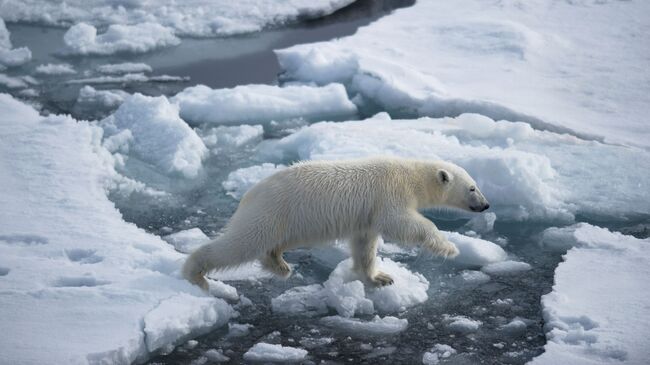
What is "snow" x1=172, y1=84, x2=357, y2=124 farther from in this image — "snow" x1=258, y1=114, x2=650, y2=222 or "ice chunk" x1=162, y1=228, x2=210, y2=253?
"ice chunk" x1=162, y1=228, x2=210, y2=253

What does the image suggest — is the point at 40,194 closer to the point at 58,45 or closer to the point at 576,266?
the point at 576,266

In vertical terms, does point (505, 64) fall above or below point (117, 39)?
above

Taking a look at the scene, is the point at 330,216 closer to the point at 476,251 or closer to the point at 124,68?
the point at 476,251

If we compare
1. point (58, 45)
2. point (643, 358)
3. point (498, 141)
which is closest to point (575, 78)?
point (498, 141)

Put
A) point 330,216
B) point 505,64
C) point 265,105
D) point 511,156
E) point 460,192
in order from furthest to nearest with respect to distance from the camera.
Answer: point 505,64, point 265,105, point 511,156, point 460,192, point 330,216

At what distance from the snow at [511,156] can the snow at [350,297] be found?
1.55m

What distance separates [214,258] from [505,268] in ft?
6.68

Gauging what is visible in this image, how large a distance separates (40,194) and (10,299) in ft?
5.61

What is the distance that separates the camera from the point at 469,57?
10.1 metres

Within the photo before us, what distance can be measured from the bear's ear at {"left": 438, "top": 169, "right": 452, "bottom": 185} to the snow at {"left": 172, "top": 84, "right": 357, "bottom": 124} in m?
3.20

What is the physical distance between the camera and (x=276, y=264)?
518 centimetres

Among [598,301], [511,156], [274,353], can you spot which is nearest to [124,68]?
[511,156]

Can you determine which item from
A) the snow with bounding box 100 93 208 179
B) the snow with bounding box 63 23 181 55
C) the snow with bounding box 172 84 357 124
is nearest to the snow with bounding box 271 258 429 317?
the snow with bounding box 100 93 208 179

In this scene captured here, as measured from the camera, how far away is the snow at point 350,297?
16.4 feet
